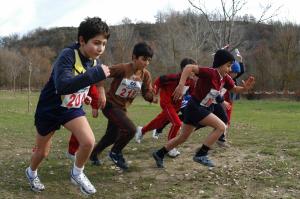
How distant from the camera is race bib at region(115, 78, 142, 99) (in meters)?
6.54

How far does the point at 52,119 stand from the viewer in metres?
4.96

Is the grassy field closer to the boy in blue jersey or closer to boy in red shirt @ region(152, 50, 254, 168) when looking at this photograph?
boy in red shirt @ region(152, 50, 254, 168)

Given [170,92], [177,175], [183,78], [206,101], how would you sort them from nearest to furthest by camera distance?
[183,78], [177,175], [206,101], [170,92]

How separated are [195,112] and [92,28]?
223cm

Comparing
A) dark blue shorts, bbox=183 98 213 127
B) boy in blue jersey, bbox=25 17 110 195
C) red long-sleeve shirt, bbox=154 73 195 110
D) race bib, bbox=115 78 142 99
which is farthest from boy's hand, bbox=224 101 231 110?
boy in blue jersey, bbox=25 17 110 195

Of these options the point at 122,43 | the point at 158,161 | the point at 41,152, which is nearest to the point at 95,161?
the point at 158,161

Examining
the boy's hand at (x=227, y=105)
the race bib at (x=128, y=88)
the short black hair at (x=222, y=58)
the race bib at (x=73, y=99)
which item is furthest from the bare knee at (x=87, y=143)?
the boy's hand at (x=227, y=105)

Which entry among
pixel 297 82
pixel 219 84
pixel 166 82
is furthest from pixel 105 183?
pixel 297 82

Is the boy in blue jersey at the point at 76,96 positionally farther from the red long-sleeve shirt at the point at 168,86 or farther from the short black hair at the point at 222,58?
the red long-sleeve shirt at the point at 168,86

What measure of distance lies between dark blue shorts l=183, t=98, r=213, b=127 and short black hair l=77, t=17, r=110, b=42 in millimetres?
2035

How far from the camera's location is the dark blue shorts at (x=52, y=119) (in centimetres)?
488

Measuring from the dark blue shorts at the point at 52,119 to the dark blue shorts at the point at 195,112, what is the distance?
190 centimetres

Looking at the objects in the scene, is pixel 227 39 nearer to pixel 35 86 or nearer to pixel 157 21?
pixel 157 21

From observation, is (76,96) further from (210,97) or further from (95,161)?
(210,97)
